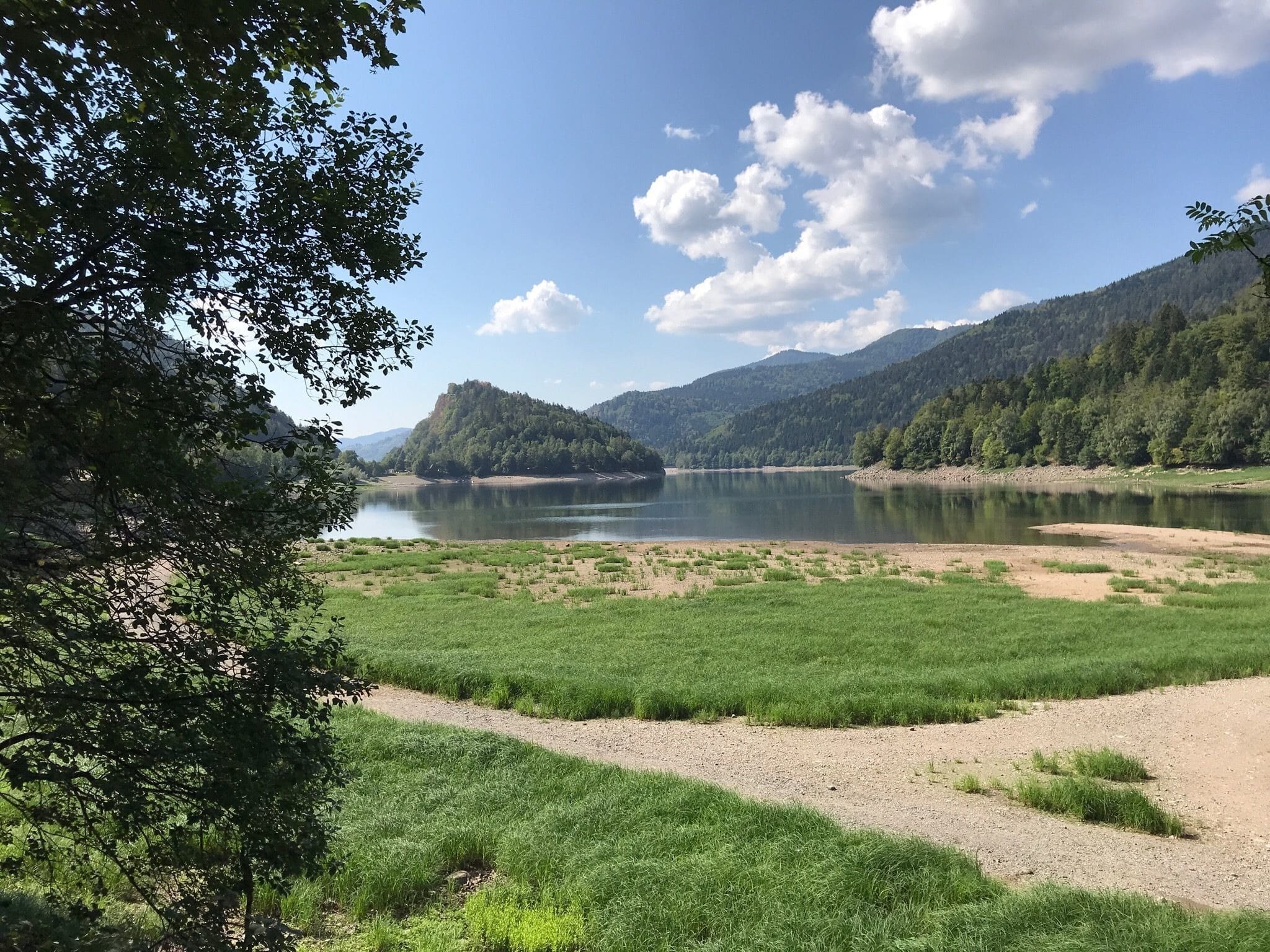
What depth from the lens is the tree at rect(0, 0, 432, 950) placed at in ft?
10.0

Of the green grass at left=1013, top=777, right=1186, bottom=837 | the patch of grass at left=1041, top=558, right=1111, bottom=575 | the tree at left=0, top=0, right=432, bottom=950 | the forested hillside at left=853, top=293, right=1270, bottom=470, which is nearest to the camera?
the tree at left=0, top=0, right=432, bottom=950

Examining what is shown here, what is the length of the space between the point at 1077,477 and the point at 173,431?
441ft

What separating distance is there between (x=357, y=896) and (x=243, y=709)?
4.09 metres

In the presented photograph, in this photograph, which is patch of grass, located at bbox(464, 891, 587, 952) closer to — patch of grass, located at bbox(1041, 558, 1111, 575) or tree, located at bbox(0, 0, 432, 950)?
tree, located at bbox(0, 0, 432, 950)

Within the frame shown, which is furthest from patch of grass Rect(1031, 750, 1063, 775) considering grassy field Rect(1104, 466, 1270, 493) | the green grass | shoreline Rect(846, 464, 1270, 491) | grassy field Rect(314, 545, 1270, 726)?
shoreline Rect(846, 464, 1270, 491)

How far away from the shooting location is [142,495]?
3.43 meters

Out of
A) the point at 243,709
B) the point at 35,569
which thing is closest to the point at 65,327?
the point at 35,569

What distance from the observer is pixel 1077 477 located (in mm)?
115750

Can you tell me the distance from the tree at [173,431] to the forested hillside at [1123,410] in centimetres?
10461

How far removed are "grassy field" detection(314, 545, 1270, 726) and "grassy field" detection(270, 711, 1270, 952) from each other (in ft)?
10.5

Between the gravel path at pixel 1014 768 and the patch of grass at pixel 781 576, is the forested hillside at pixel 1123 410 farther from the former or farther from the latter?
the gravel path at pixel 1014 768

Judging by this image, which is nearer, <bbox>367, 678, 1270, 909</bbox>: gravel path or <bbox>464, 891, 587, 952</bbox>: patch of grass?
<bbox>464, 891, 587, 952</bbox>: patch of grass

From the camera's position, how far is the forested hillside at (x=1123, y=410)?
9412 cm

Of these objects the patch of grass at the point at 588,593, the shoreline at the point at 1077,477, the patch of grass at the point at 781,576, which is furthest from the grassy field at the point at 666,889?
the shoreline at the point at 1077,477
